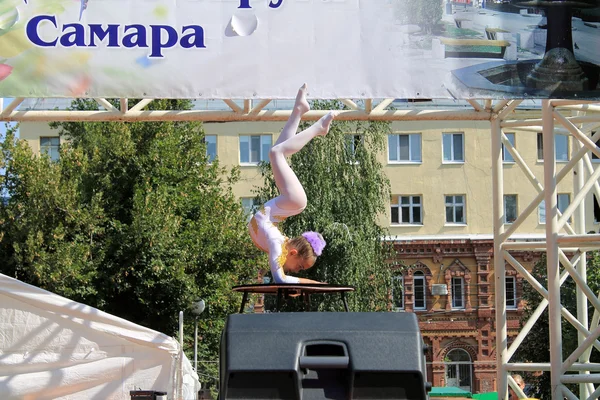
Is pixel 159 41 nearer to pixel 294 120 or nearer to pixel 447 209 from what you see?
pixel 294 120

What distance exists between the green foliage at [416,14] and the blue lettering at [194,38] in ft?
5.43

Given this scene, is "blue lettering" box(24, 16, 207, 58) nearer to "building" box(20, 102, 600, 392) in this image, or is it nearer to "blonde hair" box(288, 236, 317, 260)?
"blonde hair" box(288, 236, 317, 260)

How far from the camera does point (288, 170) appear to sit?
6.79 m

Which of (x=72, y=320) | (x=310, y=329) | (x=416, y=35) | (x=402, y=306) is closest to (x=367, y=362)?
(x=310, y=329)

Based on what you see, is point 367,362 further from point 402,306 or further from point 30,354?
point 402,306

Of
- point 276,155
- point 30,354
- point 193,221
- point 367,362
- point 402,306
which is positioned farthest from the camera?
point 402,306

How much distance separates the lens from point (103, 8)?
28.1 feet

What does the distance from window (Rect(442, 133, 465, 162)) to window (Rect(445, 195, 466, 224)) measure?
1398 mm

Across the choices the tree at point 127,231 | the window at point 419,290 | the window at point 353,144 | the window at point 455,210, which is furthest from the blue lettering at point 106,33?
the window at point 455,210

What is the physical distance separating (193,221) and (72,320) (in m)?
16.0

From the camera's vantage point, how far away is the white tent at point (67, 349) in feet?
29.9

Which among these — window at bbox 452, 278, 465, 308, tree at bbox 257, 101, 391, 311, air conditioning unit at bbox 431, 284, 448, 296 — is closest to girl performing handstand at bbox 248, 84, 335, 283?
tree at bbox 257, 101, 391, 311

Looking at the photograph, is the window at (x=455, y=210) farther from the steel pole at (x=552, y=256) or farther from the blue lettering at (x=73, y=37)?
the blue lettering at (x=73, y=37)

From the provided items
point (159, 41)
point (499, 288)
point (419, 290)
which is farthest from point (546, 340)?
point (419, 290)
